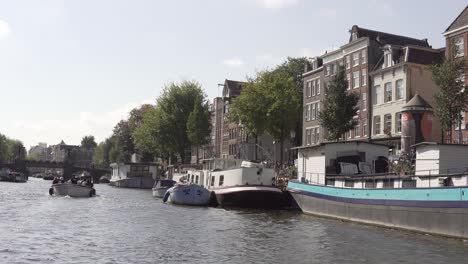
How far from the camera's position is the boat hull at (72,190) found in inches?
2470

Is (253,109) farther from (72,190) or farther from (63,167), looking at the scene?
(63,167)

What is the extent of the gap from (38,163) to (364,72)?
113 meters

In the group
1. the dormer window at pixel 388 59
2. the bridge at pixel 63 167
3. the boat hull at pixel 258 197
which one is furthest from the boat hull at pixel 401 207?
the bridge at pixel 63 167

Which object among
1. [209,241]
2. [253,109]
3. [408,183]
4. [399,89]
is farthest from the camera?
[253,109]

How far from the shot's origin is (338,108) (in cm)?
5219

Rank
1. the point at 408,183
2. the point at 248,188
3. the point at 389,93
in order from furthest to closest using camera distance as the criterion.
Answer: the point at 389,93 < the point at 248,188 < the point at 408,183

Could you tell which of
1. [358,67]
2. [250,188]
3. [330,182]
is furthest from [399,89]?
[330,182]

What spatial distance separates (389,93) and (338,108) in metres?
11.2

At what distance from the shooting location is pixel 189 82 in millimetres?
106312

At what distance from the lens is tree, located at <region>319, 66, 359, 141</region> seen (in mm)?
52219

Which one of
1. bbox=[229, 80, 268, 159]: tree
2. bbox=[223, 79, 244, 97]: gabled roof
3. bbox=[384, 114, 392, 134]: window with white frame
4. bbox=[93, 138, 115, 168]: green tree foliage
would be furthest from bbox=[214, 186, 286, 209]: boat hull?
bbox=[93, 138, 115, 168]: green tree foliage

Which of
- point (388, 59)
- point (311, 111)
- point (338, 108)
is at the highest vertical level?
point (388, 59)

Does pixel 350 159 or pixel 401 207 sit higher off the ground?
pixel 350 159

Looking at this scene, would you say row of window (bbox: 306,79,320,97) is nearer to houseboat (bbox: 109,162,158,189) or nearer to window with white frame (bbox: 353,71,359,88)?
window with white frame (bbox: 353,71,359,88)
